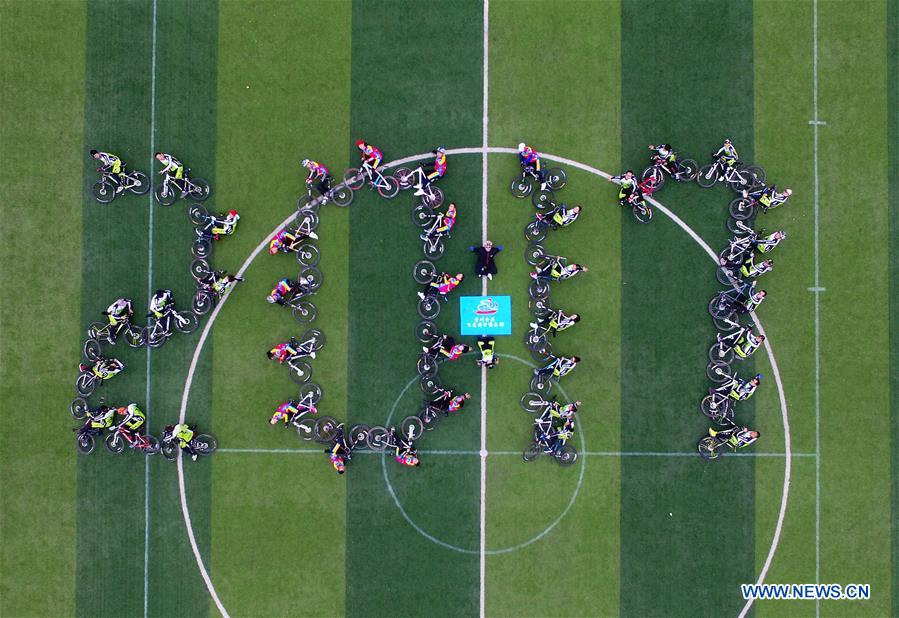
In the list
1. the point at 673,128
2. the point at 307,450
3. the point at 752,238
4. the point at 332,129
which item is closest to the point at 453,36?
the point at 332,129

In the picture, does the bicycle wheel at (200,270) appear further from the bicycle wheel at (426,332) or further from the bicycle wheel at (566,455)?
the bicycle wheel at (566,455)

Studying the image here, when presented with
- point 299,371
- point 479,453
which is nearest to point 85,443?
point 299,371

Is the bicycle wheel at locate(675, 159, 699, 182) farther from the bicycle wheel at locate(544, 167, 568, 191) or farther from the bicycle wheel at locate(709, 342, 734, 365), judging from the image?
the bicycle wheel at locate(709, 342, 734, 365)

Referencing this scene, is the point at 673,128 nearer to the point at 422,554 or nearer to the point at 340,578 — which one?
the point at 422,554

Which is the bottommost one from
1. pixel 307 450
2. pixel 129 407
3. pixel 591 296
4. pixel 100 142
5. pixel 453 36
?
pixel 307 450

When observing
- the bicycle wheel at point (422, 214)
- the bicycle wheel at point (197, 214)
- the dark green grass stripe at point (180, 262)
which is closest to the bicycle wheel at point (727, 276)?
the bicycle wheel at point (422, 214)

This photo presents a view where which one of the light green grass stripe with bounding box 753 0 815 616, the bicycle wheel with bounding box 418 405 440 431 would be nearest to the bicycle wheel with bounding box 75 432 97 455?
the bicycle wheel with bounding box 418 405 440 431

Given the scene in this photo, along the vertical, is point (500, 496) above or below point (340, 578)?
above
